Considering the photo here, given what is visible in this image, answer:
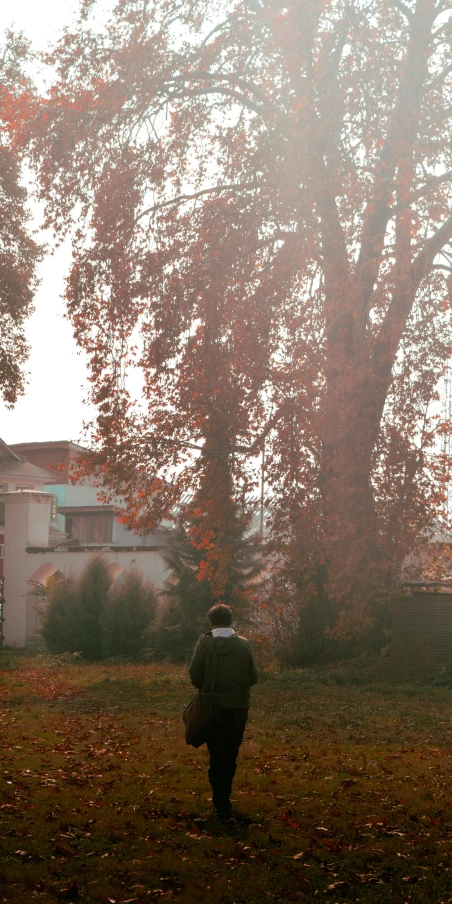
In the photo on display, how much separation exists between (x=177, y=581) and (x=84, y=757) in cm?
1908

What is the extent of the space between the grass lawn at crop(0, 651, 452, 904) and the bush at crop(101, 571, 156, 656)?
14.8 metres

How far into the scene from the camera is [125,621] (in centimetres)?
3059

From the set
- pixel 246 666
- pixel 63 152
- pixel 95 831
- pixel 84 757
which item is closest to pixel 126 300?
pixel 63 152

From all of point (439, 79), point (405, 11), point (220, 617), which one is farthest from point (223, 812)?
point (405, 11)

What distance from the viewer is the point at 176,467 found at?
17.0 m

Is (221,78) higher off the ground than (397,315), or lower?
higher

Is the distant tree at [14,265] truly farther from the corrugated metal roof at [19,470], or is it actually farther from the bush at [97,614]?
the corrugated metal roof at [19,470]

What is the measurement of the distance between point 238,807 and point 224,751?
Answer: 736 millimetres

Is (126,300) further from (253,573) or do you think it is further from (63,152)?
(253,573)

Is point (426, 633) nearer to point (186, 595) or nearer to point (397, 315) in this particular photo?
point (186, 595)

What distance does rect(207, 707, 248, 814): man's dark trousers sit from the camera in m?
7.94

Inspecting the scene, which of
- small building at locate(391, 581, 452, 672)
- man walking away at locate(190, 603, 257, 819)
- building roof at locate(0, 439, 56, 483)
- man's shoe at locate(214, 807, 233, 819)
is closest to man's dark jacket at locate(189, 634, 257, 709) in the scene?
man walking away at locate(190, 603, 257, 819)

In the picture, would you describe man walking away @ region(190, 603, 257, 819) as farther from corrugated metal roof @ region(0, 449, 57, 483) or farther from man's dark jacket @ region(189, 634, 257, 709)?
corrugated metal roof @ region(0, 449, 57, 483)

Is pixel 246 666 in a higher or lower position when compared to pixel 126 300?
lower
